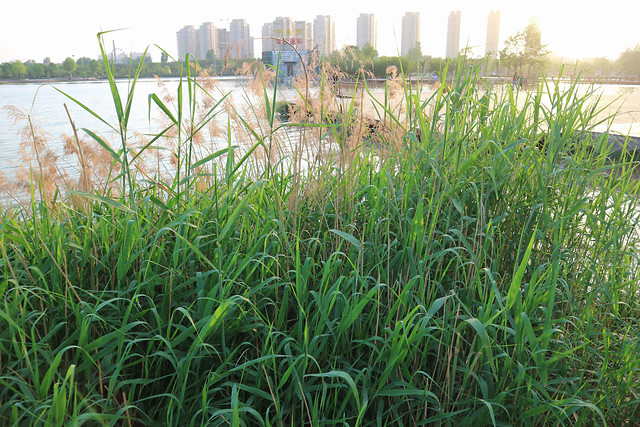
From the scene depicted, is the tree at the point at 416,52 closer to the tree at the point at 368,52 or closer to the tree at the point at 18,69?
the tree at the point at 368,52

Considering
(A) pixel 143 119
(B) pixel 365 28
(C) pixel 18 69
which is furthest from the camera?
(C) pixel 18 69

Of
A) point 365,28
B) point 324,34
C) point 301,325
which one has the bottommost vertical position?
point 301,325

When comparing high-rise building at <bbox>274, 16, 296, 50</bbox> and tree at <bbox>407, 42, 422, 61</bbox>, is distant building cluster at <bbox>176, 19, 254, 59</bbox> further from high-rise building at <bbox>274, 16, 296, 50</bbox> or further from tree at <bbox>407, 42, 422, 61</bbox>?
tree at <bbox>407, 42, 422, 61</bbox>

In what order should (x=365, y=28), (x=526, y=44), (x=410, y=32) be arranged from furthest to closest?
(x=526, y=44) → (x=365, y=28) → (x=410, y=32)

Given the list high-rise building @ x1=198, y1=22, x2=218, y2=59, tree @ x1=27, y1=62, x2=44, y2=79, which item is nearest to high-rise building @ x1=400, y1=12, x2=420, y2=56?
high-rise building @ x1=198, y1=22, x2=218, y2=59

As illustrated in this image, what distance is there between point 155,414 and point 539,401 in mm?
978

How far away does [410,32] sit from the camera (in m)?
2.09

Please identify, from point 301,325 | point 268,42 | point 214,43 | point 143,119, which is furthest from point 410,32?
point 143,119

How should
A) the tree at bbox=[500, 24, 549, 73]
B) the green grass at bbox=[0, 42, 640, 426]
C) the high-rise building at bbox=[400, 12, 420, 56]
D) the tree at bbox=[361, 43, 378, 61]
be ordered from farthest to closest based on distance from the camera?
1. the tree at bbox=[500, 24, 549, 73]
2. the tree at bbox=[361, 43, 378, 61]
3. the high-rise building at bbox=[400, 12, 420, 56]
4. the green grass at bbox=[0, 42, 640, 426]

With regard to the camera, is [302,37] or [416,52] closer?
[302,37]

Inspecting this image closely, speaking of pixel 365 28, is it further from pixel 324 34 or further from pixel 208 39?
pixel 208 39

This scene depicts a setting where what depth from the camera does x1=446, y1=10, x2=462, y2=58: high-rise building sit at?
2137mm

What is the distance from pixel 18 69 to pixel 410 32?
3677 centimetres

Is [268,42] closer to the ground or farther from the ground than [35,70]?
closer to the ground
